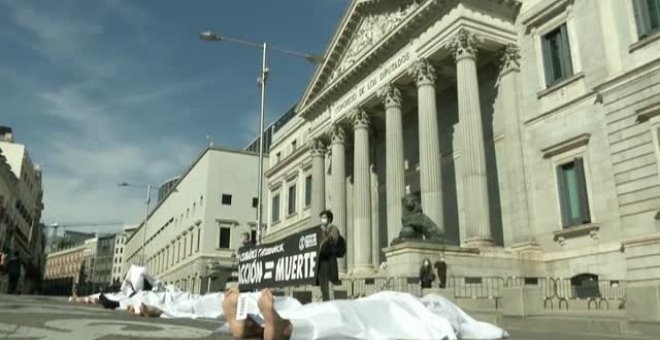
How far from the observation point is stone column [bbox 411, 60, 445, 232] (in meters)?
22.4

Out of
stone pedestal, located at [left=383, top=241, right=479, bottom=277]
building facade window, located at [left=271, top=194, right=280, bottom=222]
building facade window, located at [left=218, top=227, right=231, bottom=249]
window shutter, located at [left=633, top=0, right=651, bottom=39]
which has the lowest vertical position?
stone pedestal, located at [left=383, top=241, right=479, bottom=277]

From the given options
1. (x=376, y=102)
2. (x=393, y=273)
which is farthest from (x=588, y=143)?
(x=376, y=102)

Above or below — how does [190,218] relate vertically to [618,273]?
above

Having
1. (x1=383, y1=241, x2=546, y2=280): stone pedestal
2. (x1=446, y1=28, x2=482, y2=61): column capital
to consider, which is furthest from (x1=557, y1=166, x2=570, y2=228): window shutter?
(x1=446, y1=28, x2=482, y2=61): column capital

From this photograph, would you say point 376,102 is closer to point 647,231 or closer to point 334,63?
point 334,63

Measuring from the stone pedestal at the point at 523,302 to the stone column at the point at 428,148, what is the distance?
30.6 ft

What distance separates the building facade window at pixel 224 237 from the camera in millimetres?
58625

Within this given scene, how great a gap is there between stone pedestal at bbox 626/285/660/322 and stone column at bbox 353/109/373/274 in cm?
1736

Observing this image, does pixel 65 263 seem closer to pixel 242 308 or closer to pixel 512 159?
pixel 512 159

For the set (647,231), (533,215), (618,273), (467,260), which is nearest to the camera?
(647,231)

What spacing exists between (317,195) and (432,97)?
12866 millimetres

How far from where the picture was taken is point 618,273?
710 inches

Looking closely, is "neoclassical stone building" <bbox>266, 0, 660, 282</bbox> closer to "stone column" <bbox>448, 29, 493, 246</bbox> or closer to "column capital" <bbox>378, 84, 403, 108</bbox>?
"stone column" <bbox>448, 29, 493, 246</bbox>

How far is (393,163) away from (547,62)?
8.04 metres
